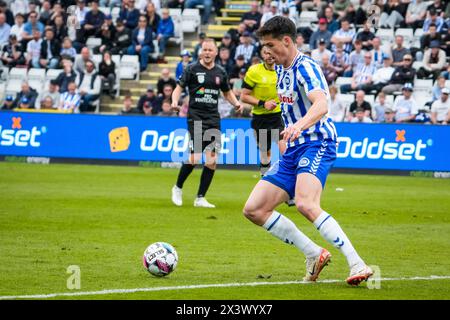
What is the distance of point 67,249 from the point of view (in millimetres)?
10977

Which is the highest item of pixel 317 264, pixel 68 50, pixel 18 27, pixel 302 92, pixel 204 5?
pixel 302 92

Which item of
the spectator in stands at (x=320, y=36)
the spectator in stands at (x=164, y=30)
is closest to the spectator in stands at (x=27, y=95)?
the spectator in stands at (x=164, y=30)

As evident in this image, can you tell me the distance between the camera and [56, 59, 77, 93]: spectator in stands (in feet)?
96.5

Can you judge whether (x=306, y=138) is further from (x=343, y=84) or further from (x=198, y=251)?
(x=343, y=84)

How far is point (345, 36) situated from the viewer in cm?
2775

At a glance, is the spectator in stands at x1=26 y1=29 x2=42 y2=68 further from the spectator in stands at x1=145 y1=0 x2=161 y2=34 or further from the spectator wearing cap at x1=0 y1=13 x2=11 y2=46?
the spectator in stands at x1=145 y1=0 x2=161 y2=34

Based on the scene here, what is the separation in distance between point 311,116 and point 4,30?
85.3 feet

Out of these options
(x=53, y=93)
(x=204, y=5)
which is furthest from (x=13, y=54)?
(x=204, y=5)

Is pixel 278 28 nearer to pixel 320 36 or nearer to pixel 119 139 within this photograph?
pixel 119 139

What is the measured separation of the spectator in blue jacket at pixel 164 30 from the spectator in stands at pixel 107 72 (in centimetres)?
177

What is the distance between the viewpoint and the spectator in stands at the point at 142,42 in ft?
101

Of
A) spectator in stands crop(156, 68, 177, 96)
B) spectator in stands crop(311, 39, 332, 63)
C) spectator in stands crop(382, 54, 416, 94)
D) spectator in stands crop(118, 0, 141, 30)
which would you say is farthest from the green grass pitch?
spectator in stands crop(118, 0, 141, 30)

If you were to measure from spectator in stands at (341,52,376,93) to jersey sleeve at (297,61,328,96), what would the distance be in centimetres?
1788

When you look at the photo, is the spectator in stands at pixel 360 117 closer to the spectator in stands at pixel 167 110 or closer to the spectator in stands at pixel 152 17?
the spectator in stands at pixel 167 110
